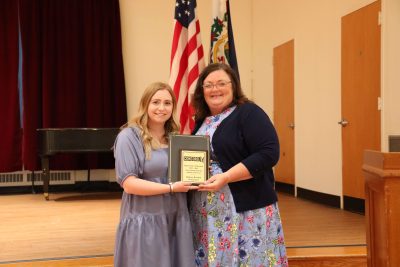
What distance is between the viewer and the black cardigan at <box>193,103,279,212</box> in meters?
2.34

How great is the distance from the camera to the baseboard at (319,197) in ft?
20.2

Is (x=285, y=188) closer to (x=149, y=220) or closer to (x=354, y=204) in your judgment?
(x=354, y=204)

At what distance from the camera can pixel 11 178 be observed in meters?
8.01

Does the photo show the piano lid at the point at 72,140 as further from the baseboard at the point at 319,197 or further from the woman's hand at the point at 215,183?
the woman's hand at the point at 215,183

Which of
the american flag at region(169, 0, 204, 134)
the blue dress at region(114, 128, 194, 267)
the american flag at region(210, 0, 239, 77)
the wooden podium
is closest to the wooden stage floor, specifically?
the american flag at region(169, 0, 204, 134)

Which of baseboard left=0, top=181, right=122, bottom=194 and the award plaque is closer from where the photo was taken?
the award plaque

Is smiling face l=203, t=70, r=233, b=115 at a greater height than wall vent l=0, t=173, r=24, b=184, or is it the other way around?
smiling face l=203, t=70, r=233, b=115

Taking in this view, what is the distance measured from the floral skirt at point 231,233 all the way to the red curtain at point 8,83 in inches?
243

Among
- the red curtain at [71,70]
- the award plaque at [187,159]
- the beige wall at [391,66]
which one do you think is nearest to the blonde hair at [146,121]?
the award plaque at [187,159]

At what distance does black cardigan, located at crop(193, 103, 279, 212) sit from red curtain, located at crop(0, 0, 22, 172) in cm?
623

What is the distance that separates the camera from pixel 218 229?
2.37 m

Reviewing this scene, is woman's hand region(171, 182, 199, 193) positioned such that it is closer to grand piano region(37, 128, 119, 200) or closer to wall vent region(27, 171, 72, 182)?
grand piano region(37, 128, 119, 200)

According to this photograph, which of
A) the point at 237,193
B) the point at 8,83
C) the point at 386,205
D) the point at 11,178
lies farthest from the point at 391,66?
the point at 11,178

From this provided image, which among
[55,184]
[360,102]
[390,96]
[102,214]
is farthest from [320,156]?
[55,184]
